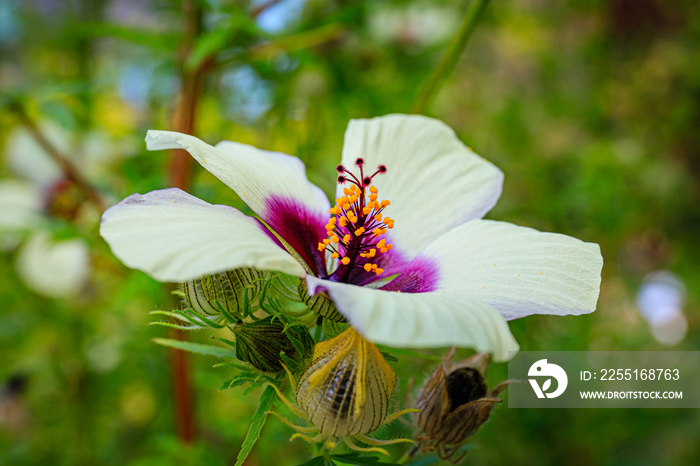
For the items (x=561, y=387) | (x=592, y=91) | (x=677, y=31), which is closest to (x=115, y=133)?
(x=561, y=387)

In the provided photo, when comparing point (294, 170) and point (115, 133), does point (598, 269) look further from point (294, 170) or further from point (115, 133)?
point (115, 133)

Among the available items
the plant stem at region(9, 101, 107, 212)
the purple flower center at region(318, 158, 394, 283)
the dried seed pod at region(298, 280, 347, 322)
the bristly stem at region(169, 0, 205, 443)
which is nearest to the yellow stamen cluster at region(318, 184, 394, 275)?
the purple flower center at region(318, 158, 394, 283)

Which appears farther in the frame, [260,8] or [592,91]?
[592,91]

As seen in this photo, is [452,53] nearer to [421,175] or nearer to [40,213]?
[421,175]

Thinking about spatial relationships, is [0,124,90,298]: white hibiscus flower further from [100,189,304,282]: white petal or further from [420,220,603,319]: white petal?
[420,220,603,319]: white petal

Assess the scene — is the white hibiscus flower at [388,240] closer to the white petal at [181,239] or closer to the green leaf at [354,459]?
the white petal at [181,239]

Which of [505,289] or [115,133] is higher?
[115,133]

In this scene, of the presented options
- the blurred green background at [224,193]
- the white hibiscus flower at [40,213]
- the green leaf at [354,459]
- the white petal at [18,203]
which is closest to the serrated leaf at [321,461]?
the green leaf at [354,459]
